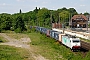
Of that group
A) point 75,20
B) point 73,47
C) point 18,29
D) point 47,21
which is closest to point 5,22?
point 18,29

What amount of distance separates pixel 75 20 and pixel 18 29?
3572cm

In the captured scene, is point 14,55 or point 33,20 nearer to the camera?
point 14,55

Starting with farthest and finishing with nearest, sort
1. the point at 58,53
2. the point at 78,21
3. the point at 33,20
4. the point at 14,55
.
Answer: the point at 33,20
the point at 78,21
the point at 58,53
the point at 14,55

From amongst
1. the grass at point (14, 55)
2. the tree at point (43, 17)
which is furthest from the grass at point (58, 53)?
the tree at point (43, 17)

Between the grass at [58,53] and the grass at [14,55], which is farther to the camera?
the grass at [14,55]

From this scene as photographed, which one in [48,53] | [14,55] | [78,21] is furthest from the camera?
[78,21]

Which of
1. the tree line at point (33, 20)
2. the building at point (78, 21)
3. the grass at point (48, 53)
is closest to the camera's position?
the grass at point (48, 53)

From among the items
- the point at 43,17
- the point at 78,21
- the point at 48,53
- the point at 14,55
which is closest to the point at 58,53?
the point at 48,53

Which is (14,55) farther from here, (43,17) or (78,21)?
(43,17)

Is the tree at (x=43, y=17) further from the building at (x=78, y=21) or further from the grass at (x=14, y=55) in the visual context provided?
the grass at (x=14, y=55)

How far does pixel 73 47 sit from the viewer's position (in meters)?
35.0

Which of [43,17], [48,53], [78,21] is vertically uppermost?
[43,17]

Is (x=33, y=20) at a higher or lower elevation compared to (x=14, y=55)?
higher

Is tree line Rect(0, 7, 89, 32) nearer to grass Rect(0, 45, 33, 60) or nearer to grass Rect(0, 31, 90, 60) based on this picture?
grass Rect(0, 31, 90, 60)
